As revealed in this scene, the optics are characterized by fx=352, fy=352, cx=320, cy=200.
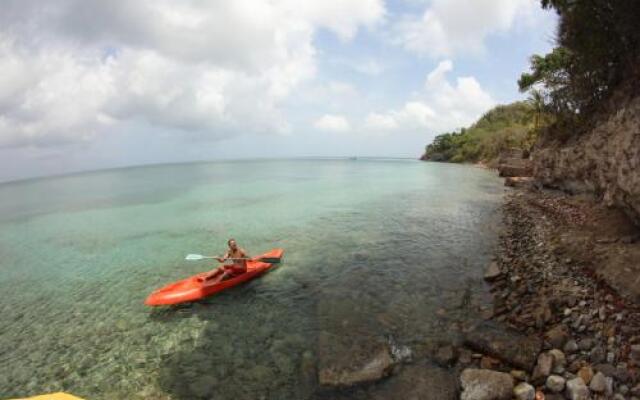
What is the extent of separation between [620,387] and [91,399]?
34.8ft

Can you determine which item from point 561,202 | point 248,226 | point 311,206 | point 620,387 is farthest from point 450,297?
point 311,206

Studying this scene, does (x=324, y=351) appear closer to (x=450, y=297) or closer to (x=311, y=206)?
(x=450, y=297)

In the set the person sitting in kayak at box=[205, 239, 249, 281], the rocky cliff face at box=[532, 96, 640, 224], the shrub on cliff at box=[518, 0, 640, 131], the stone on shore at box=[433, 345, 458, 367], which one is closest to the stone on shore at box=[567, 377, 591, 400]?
the stone on shore at box=[433, 345, 458, 367]

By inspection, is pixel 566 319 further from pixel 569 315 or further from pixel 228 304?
pixel 228 304

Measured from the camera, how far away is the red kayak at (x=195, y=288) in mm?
11641

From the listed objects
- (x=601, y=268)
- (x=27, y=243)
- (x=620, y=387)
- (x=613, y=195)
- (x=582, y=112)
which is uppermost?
(x=582, y=112)

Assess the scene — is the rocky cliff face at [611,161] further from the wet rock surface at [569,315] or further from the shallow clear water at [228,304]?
the shallow clear water at [228,304]

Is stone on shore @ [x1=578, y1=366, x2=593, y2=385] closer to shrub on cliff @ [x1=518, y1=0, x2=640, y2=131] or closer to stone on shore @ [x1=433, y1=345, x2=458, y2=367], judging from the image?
stone on shore @ [x1=433, y1=345, x2=458, y2=367]

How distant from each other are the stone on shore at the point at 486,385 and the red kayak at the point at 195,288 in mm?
8551

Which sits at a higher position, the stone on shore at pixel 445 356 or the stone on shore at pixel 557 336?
the stone on shore at pixel 557 336

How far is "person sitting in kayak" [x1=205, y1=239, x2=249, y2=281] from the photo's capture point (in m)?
13.1

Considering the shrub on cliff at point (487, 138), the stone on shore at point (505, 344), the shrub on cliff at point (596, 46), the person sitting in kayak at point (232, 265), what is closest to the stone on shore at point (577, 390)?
the stone on shore at point (505, 344)

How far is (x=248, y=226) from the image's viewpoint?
25016 mm

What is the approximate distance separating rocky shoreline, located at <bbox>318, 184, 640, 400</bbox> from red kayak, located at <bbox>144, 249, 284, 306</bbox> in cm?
588
